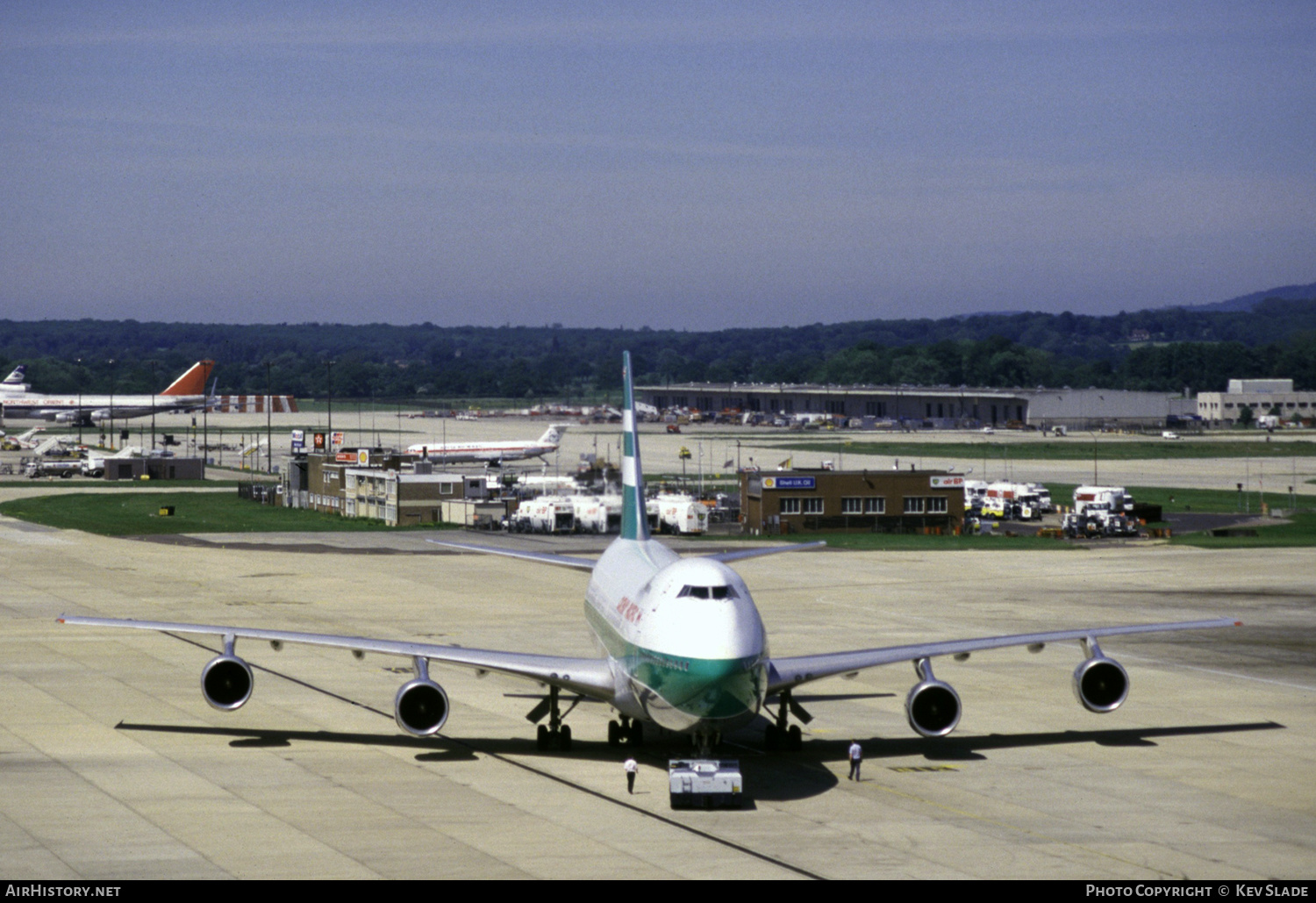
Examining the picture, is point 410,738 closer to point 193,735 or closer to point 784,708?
point 193,735

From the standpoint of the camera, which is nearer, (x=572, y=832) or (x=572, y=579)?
(x=572, y=832)

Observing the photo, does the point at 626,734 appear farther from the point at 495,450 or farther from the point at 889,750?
the point at 495,450

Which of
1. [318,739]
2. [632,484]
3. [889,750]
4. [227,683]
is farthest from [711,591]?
[632,484]

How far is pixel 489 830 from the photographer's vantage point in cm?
3059

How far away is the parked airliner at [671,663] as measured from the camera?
102 feet

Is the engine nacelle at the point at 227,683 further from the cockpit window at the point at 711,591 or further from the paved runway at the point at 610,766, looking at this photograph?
the cockpit window at the point at 711,591

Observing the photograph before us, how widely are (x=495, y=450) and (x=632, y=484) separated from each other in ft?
457

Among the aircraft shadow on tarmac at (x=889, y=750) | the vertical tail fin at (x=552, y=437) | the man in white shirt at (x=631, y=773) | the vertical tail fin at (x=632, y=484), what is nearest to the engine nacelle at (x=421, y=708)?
the man in white shirt at (x=631, y=773)

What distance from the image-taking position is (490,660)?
36219 mm

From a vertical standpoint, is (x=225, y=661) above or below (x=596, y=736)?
above

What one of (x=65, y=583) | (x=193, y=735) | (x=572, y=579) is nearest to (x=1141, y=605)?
(x=572, y=579)

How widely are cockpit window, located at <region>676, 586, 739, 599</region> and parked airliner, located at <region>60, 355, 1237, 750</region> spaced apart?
24mm

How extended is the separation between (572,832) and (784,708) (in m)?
9.48

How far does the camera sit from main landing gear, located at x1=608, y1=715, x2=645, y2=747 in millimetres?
38312
